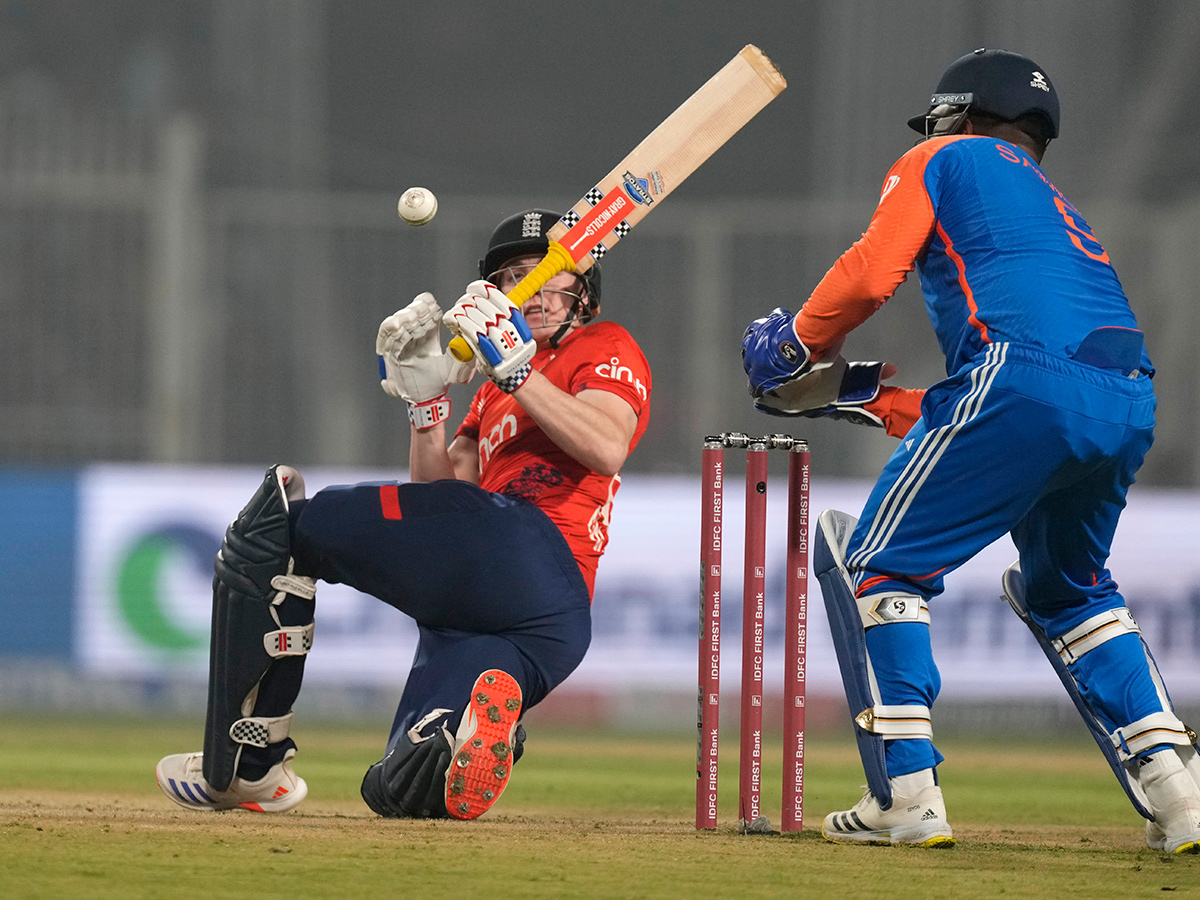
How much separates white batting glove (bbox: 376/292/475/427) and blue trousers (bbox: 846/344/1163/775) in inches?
41.2

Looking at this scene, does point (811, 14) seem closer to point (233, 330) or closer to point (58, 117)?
point (233, 330)

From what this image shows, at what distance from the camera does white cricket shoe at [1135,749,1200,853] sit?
278 cm

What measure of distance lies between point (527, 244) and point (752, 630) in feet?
3.52

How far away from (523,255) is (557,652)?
0.97 m

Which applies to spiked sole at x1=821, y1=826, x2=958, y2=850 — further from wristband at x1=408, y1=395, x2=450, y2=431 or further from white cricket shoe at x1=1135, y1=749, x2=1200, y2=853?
wristband at x1=408, y1=395, x2=450, y2=431

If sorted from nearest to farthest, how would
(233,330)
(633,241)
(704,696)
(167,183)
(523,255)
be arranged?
(704,696) < (523,255) < (167,183) < (633,241) < (233,330)

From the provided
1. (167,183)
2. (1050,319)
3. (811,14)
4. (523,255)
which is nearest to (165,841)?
(523,255)

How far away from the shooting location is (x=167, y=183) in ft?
29.2

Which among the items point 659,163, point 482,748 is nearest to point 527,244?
point 659,163

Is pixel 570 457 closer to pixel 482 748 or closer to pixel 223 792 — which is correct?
pixel 482 748

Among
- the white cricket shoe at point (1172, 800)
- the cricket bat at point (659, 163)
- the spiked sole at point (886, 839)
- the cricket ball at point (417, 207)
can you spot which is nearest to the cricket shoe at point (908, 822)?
the spiked sole at point (886, 839)

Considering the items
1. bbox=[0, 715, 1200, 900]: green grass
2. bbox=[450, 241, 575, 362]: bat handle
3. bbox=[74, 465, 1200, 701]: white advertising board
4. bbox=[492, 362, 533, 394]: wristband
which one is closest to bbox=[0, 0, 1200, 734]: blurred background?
bbox=[74, 465, 1200, 701]: white advertising board

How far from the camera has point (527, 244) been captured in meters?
3.39

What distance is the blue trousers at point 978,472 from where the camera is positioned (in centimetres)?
263
